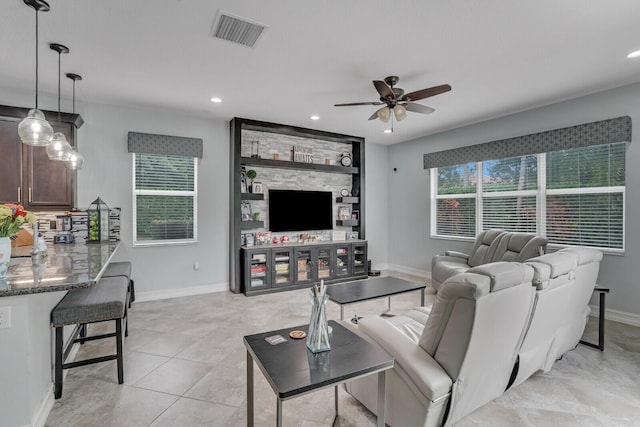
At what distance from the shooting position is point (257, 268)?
4.83m

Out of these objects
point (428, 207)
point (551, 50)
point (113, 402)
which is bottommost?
point (113, 402)

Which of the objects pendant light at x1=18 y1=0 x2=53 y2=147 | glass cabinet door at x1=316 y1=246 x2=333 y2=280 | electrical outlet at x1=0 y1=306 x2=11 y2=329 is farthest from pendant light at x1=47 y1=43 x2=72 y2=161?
glass cabinet door at x1=316 y1=246 x2=333 y2=280

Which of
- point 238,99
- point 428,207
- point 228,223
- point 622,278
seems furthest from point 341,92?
point 622,278

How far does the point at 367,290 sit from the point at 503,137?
10.8ft

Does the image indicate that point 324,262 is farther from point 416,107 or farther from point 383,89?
point 383,89

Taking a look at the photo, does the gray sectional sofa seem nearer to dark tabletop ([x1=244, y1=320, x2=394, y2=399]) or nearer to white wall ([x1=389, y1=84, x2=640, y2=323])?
dark tabletop ([x1=244, y1=320, x2=394, y2=399])

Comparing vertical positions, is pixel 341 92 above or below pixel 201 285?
above

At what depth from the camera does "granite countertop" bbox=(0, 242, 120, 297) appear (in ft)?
5.53

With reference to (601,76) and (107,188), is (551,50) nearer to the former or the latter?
(601,76)

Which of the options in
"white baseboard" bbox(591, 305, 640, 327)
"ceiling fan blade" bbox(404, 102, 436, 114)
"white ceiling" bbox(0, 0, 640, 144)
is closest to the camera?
"white ceiling" bbox(0, 0, 640, 144)

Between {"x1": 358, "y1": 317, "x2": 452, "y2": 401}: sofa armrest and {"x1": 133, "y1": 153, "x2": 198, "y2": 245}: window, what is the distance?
3749 mm

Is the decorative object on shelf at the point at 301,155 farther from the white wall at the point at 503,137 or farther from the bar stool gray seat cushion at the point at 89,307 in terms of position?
the bar stool gray seat cushion at the point at 89,307

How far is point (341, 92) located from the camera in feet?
12.5

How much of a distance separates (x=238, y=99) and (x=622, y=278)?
503 centimetres
